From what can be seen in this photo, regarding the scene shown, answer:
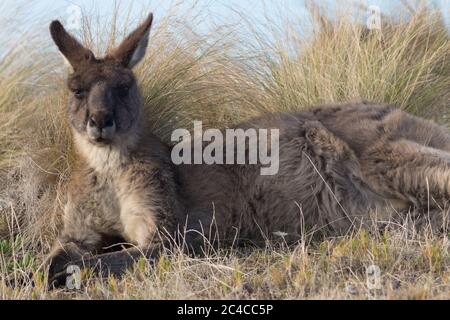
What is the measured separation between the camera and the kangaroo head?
18.2 feet

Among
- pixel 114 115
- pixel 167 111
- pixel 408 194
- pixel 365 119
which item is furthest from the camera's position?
pixel 167 111

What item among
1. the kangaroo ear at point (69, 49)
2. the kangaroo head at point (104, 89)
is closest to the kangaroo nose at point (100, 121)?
the kangaroo head at point (104, 89)

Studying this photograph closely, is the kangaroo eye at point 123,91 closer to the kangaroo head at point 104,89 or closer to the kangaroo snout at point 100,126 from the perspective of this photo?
the kangaroo head at point 104,89

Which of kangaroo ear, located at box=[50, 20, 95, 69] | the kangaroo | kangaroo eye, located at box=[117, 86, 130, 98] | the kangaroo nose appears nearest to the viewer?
the kangaroo nose

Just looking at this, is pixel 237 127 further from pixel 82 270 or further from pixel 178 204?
pixel 82 270

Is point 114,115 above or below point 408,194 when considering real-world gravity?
above

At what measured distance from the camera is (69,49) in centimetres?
598

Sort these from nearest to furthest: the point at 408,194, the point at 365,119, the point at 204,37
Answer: the point at 408,194, the point at 365,119, the point at 204,37

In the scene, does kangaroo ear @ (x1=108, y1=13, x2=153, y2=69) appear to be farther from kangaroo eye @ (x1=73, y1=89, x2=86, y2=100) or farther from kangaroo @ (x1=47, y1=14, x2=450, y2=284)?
kangaroo eye @ (x1=73, y1=89, x2=86, y2=100)

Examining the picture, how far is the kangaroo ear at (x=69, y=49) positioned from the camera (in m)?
5.94

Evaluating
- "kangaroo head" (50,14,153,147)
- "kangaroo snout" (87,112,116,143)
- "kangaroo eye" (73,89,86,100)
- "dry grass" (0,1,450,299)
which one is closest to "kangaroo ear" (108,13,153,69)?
"kangaroo head" (50,14,153,147)

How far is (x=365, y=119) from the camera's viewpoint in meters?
6.37

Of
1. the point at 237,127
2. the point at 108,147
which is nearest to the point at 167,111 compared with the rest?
the point at 237,127
